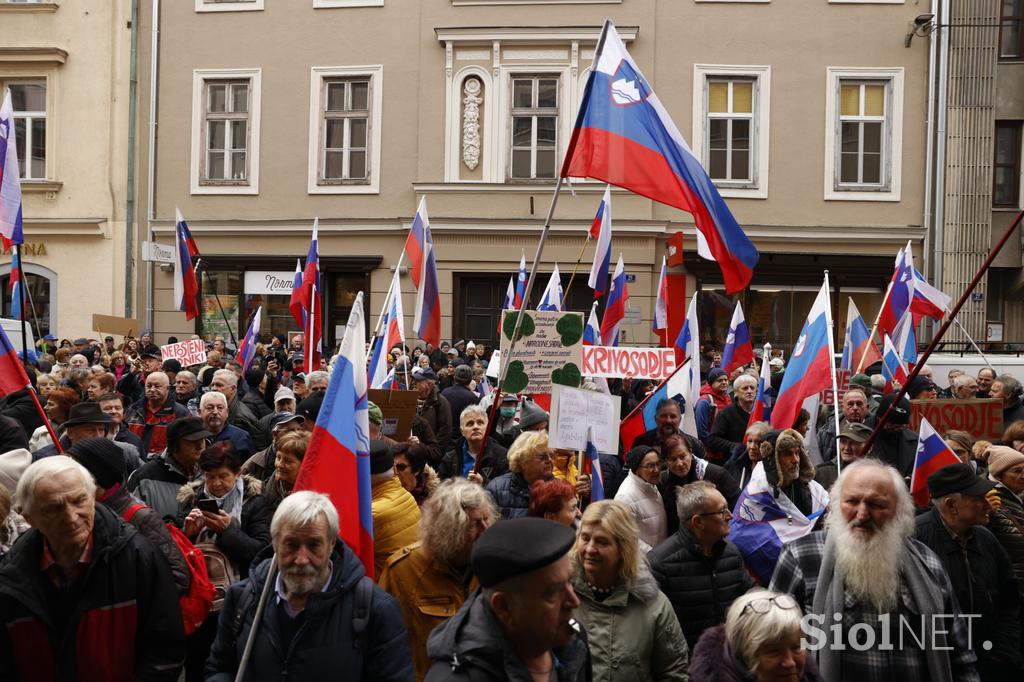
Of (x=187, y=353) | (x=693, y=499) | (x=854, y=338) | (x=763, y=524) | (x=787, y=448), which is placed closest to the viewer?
(x=693, y=499)

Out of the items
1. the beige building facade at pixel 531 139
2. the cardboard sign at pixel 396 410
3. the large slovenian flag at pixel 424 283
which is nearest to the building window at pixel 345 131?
the beige building facade at pixel 531 139

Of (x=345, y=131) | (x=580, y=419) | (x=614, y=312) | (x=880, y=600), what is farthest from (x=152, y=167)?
(x=880, y=600)

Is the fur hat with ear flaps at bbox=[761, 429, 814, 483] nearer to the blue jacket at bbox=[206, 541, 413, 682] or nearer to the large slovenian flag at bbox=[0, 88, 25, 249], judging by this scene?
the blue jacket at bbox=[206, 541, 413, 682]

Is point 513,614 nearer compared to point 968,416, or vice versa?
point 513,614

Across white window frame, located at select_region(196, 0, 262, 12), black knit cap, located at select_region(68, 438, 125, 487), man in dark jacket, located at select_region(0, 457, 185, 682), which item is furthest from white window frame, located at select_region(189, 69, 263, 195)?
man in dark jacket, located at select_region(0, 457, 185, 682)

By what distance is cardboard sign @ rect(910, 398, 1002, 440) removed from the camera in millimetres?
8664

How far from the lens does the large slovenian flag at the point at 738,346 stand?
13250 mm

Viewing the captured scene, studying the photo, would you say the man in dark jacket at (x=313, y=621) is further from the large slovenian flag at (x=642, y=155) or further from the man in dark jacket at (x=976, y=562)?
the large slovenian flag at (x=642, y=155)

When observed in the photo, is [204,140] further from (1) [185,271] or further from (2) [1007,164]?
(2) [1007,164]

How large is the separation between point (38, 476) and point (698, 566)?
285 centimetres

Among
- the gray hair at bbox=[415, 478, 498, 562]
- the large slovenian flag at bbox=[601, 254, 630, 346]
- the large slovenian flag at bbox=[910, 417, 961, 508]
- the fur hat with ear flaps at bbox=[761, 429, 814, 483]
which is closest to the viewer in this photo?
→ the gray hair at bbox=[415, 478, 498, 562]

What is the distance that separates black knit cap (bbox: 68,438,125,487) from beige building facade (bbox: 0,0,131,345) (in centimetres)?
2033

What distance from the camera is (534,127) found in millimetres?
22328

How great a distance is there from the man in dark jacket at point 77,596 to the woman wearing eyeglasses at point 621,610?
160 cm
